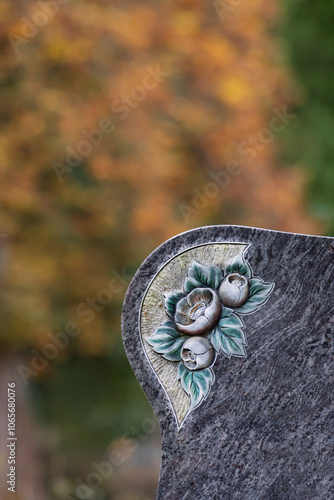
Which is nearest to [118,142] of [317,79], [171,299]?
[317,79]

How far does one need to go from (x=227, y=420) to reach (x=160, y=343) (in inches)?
15.7

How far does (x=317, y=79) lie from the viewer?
22.3 ft

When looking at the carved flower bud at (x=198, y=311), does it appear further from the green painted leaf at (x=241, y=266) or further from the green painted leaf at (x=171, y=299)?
the green painted leaf at (x=241, y=266)

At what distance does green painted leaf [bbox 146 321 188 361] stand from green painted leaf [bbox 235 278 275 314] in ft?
0.83

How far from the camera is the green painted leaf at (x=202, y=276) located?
289 cm

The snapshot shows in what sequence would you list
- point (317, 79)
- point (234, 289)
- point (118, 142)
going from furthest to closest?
point (118, 142)
point (317, 79)
point (234, 289)

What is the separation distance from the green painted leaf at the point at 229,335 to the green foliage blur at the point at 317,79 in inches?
118

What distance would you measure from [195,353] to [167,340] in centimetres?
12

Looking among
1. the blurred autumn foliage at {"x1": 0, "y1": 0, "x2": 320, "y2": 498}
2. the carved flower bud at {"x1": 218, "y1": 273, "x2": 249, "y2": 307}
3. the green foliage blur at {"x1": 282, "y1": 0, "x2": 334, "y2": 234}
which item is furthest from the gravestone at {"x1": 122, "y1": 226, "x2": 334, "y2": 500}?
the blurred autumn foliage at {"x1": 0, "y1": 0, "x2": 320, "y2": 498}

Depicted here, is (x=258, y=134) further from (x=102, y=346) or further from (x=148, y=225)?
(x=102, y=346)


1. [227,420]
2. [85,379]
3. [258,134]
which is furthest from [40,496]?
[227,420]

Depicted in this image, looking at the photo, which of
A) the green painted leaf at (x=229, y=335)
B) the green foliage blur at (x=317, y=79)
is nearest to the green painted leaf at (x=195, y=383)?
the green painted leaf at (x=229, y=335)

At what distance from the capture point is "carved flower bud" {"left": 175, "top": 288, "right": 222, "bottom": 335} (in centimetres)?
289

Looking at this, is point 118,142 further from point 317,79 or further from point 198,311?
point 198,311
